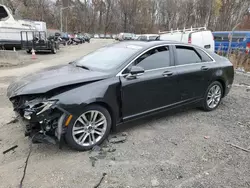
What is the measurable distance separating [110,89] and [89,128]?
0.65m

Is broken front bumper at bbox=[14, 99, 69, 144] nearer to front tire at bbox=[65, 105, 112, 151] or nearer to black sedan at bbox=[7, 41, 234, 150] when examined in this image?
black sedan at bbox=[7, 41, 234, 150]

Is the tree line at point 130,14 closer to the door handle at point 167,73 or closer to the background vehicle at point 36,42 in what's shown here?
Answer: the background vehicle at point 36,42

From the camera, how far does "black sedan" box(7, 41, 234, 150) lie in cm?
316

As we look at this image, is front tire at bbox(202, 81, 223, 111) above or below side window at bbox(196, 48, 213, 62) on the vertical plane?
below

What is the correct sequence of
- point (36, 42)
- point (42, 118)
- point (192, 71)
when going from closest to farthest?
point (42, 118), point (192, 71), point (36, 42)

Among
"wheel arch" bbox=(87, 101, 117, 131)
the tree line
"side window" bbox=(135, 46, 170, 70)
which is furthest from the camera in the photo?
the tree line

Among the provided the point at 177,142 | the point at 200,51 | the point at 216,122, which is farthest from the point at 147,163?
the point at 200,51

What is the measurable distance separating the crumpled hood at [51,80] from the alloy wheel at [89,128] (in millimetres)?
517

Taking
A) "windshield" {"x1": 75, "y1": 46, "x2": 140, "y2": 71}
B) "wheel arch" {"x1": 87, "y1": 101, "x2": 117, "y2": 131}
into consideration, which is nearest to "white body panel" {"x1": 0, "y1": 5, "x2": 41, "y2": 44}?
"windshield" {"x1": 75, "y1": 46, "x2": 140, "y2": 71}

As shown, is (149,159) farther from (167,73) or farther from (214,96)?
(214,96)

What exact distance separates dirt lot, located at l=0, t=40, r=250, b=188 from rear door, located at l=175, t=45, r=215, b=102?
60 centimetres

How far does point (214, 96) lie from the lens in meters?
5.23

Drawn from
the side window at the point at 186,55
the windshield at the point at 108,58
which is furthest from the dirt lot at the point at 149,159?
the side window at the point at 186,55

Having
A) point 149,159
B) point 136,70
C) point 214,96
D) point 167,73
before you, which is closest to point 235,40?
point 214,96
